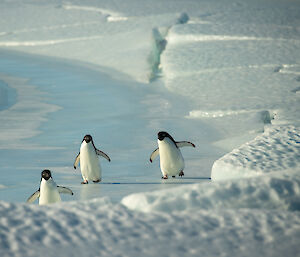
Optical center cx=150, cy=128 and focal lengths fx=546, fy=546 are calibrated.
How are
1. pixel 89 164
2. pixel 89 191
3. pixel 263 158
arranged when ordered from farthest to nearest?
pixel 89 164
pixel 89 191
pixel 263 158

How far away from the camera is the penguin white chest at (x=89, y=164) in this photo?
4387 mm

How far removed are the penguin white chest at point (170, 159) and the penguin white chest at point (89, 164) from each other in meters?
0.54

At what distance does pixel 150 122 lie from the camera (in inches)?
256

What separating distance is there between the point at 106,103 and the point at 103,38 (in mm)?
4522

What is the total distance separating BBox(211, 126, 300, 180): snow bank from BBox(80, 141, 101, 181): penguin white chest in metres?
1.00

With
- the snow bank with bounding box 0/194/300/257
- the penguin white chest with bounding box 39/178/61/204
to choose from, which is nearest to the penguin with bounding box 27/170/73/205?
the penguin white chest with bounding box 39/178/61/204

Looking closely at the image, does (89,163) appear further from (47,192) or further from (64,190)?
(47,192)

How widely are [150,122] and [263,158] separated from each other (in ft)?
8.88

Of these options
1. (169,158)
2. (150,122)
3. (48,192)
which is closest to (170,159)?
(169,158)

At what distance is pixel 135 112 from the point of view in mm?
7055

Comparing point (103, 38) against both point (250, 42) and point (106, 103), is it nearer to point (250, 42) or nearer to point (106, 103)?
point (250, 42)

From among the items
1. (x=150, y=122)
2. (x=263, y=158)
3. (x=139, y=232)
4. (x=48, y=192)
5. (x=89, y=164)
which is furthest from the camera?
(x=150, y=122)

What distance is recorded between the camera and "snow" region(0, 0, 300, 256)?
216cm

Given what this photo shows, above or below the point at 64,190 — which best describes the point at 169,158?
above
